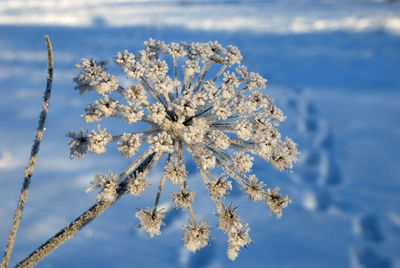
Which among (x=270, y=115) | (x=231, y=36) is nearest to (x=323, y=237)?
(x=270, y=115)

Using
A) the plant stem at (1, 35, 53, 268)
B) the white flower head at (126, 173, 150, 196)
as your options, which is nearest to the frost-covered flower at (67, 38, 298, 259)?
the white flower head at (126, 173, 150, 196)

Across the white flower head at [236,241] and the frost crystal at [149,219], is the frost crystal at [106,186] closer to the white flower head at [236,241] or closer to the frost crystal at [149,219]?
the frost crystal at [149,219]

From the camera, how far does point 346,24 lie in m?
5.96

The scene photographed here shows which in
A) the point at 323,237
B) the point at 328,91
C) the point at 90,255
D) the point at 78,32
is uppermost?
the point at 328,91

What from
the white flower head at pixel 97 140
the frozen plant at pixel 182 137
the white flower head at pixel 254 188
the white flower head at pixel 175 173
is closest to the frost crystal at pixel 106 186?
the frozen plant at pixel 182 137

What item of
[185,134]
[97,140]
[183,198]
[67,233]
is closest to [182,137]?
[185,134]

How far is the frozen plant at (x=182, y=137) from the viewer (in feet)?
4.89

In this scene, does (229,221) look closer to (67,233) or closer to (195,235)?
(195,235)

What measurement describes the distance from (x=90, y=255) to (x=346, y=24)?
5.90 m

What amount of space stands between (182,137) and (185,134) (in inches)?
5.4

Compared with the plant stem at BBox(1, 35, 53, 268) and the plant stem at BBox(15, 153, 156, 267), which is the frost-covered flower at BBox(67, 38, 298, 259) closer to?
the plant stem at BBox(15, 153, 156, 267)

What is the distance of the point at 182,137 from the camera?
64.9 inches

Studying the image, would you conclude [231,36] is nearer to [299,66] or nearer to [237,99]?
[299,66]

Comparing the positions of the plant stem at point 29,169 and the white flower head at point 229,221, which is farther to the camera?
the white flower head at point 229,221
